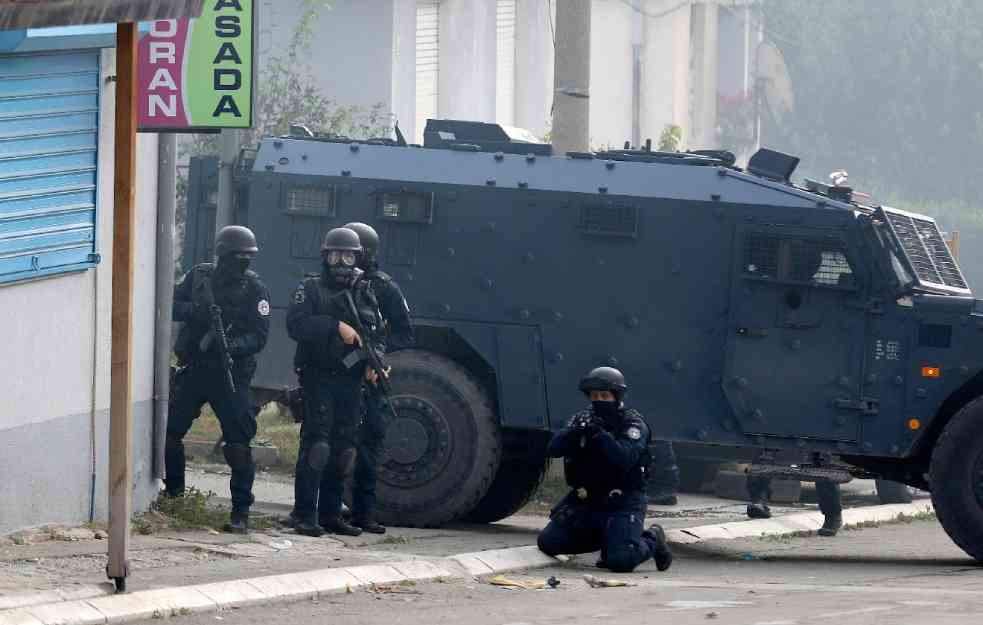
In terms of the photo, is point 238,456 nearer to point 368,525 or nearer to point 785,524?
point 368,525

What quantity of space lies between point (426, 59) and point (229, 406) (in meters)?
14.3

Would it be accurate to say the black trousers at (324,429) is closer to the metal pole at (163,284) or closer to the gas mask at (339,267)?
the gas mask at (339,267)

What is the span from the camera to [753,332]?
1249cm

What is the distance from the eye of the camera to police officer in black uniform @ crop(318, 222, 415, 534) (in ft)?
39.7

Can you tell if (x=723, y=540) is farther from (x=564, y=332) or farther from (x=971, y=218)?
(x=971, y=218)

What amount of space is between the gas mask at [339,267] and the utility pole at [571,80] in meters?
4.32

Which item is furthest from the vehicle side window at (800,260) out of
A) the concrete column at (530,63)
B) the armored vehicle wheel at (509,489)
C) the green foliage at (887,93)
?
the green foliage at (887,93)

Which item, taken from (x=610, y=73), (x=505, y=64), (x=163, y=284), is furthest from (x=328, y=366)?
(x=610, y=73)

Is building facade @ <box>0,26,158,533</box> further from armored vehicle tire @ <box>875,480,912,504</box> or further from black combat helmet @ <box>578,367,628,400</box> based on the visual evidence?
armored vehicle tire @ <box>875,480,912,504</box>

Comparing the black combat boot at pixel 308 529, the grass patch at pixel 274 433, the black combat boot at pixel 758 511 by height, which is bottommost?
the black combat boot at pixel 758 511

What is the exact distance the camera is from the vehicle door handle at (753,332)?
12.5 m

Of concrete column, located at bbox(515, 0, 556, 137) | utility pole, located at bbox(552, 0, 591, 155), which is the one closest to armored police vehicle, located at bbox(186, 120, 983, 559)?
utility pole, located at bbox(552, 0, 591, 155)

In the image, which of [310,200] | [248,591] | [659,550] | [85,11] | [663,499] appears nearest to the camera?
[85,11]

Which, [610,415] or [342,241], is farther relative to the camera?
[342,241]
